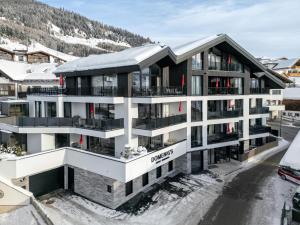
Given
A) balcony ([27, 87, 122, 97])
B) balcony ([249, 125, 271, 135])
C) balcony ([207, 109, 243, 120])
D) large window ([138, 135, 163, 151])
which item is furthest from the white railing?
balcony ([249, 125, 271, 135])

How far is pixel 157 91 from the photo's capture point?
21516 mm

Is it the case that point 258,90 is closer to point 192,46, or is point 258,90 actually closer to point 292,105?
point 192,46

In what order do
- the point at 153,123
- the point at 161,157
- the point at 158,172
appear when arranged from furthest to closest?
the point at 158,172
the point at 161,157
the point at 153,123

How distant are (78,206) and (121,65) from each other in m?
11.0

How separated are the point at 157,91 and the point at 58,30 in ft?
561

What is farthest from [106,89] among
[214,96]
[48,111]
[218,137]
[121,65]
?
[218,137]

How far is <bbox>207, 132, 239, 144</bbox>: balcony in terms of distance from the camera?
26.2 metres

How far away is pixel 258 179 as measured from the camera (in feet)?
76.9

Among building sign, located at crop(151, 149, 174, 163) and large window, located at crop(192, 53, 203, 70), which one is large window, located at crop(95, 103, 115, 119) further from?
large window, located at crop(192, 53, 203, 70)

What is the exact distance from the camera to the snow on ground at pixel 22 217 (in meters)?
15.5

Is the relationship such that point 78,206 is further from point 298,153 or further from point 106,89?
point 298,153

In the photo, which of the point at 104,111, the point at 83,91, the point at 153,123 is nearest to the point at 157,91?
the point at 153,123

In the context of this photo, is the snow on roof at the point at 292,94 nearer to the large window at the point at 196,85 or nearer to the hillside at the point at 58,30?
the large window at the point at 196,85

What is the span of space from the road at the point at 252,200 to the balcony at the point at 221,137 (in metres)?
3.78
